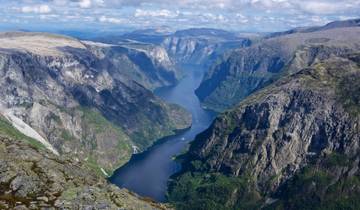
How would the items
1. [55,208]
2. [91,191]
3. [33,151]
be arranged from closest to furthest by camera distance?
[55,208] < [91,191] < [33,151]

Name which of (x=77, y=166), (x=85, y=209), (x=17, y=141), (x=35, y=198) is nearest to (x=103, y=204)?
(x=85, y=209)

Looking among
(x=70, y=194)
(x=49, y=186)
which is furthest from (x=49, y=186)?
(x=70, y=194)

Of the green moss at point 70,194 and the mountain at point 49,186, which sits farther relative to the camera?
the green moss at point 70,194

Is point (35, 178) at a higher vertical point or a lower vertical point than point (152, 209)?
higher

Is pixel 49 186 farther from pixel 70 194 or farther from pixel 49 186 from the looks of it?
pixel 70 194

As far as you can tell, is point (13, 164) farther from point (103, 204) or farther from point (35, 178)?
point (103, 204)

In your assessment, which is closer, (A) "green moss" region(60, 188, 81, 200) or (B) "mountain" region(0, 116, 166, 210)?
(B) "mountain" region(0, 116, 166, 210)

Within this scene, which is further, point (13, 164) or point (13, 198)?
point (13, 164)

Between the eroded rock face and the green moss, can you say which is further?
the green moss
